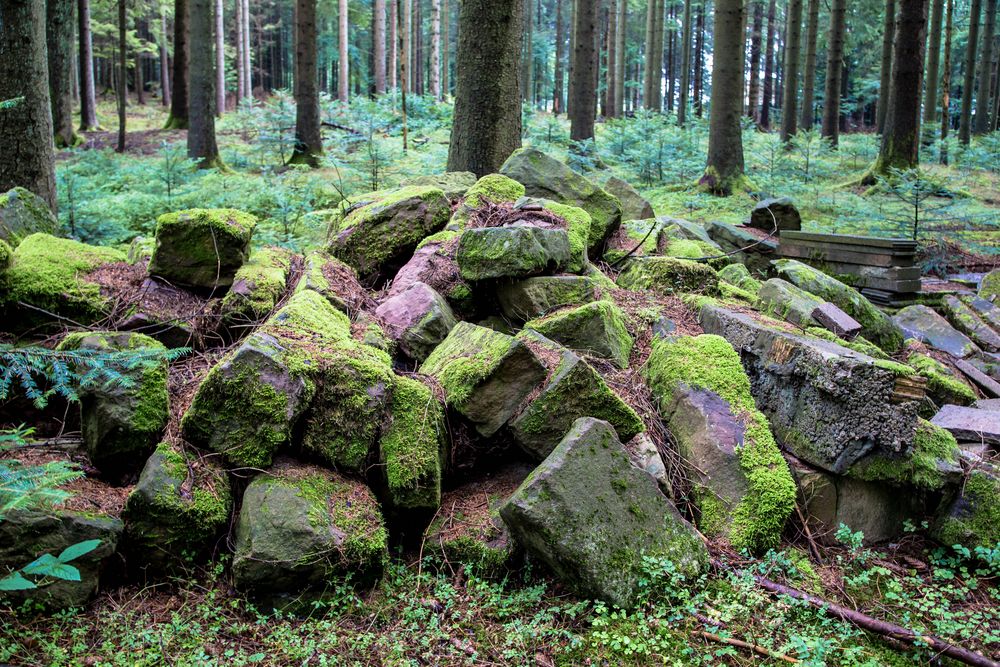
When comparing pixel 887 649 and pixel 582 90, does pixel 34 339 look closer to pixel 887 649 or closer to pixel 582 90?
pixel 887 649

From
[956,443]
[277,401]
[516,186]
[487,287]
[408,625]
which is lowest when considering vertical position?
[408,625]

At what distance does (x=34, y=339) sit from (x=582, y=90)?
1414 centimetres

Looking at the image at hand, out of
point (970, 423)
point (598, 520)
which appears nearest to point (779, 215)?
point (970, 423)

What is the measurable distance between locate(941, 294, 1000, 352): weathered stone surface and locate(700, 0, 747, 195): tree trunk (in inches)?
253

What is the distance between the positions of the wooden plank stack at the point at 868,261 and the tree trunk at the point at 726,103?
532 cm

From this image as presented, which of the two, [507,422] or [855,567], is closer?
[855,567]

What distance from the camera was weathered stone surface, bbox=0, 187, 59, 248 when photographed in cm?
523

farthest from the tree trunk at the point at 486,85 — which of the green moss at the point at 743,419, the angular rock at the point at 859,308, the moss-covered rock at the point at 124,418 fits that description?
the moss-covered rock at the point at 124,418

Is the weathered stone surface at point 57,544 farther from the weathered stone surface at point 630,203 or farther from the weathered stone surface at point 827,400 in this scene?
the weathered stone surface at point 630,203

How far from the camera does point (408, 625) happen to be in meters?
3.38

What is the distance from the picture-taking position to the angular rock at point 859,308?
6.42 metres

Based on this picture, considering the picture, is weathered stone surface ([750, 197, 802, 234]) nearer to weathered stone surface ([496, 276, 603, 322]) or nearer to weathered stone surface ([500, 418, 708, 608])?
weathered stone surface ([496, 276, 603, 322])

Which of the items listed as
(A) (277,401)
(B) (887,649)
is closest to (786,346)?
(B) (887,649)

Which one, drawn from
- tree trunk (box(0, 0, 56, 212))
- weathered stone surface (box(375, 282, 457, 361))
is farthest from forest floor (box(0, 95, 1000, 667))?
tree trunk (box(0, 0, 56, 212))
